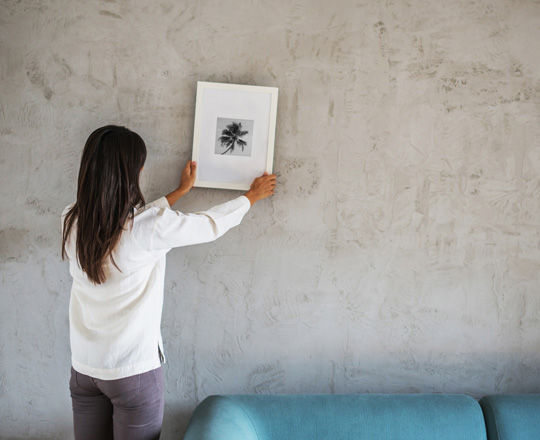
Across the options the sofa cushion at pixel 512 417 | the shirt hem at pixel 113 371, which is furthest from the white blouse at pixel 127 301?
the sofa cushion at pixel 512 417

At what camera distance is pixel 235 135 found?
1.92m

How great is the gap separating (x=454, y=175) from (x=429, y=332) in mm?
692

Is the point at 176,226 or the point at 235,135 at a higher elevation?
the point at 235,135

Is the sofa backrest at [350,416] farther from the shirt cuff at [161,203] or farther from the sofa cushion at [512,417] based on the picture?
the shirt cuff at [161,203]

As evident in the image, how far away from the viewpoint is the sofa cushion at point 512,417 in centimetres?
172

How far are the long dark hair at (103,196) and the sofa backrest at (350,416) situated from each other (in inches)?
26.6

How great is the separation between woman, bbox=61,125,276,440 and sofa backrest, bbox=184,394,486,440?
267 mm

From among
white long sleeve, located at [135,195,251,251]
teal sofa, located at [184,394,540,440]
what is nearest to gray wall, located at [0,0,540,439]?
teal sofa, located at [184,394,540,440]

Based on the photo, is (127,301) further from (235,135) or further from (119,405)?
(235,135)

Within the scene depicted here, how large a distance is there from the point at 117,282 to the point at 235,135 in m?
0.79

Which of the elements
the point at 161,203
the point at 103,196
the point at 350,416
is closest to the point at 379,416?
the point at 350,416

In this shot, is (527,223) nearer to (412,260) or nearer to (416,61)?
(412,260)

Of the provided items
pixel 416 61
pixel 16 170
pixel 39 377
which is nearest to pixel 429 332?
pixel 416 61

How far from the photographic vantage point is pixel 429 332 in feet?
6.61
